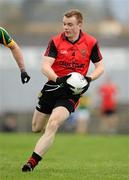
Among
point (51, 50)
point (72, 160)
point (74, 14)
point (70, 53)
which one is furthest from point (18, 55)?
point (72, 160)

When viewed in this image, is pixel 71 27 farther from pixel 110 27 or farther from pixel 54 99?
pixel 110 27

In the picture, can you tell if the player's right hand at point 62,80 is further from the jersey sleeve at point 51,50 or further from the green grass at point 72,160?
the green grass at point 72,160

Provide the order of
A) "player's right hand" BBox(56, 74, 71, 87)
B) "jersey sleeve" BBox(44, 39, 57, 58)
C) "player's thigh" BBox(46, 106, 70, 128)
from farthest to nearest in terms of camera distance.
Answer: "jersey sleeve" BBox(44, 39, 57, 58) < "player's right hand" BBox(56, 74, 71, 87) < "player's thigh" BBox(46, 106, 70, 128)

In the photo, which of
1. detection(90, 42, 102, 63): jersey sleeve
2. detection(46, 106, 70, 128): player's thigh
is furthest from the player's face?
detection(46, 106, 70, 128): player's thigh

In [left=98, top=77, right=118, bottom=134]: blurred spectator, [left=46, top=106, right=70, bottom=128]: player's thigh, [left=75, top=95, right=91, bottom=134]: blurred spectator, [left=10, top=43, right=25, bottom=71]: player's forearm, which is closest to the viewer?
[left=46, top=106, right=70, bottom=128]: player's thigh

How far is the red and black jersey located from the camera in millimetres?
11867

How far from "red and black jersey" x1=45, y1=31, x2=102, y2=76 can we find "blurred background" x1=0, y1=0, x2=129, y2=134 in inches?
645

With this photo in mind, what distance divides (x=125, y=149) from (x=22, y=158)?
3973mm

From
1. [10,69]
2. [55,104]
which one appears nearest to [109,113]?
[10,69]

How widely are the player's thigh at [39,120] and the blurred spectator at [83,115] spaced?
48.2ft

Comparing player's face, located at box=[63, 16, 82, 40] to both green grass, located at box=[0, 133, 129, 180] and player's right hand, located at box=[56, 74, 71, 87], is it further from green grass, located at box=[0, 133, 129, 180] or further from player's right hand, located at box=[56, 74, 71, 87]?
green grass, located at box=[0, 133, 129, 180]

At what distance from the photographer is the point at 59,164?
13.2 metres

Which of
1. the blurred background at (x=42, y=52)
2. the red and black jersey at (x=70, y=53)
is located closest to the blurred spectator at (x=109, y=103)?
the blurred background at (x=42, y=52)

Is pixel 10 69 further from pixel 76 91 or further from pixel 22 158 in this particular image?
pixel 76 91
